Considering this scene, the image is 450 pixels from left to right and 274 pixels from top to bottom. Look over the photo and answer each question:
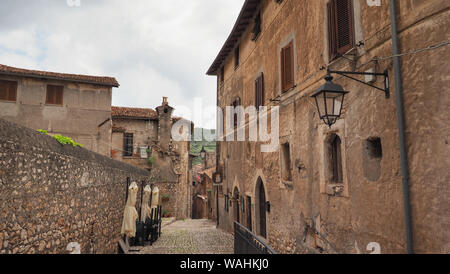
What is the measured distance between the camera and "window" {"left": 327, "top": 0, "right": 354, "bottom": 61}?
6.26 m

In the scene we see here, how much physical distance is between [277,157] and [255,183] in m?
2.57

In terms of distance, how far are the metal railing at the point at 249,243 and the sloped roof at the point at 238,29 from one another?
29.9 feet

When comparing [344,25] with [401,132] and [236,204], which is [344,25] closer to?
[401,132]

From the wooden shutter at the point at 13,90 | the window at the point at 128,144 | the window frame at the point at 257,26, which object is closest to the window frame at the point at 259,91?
the window frame at the point at 257,26

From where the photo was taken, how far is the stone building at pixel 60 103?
17578 millimetres

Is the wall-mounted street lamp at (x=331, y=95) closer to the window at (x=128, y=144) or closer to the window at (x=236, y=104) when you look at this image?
the window at (x=236, y=104)

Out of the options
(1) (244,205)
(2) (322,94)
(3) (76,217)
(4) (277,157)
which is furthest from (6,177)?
(1) (244,205)

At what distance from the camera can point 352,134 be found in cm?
598

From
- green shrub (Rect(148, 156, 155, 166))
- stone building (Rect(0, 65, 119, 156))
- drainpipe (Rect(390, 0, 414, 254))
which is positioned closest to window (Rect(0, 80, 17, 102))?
stone building (Rect(0, 65, 119, 156))

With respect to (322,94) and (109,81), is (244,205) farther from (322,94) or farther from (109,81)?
(109,81)

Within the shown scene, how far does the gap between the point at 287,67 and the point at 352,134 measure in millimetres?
4008

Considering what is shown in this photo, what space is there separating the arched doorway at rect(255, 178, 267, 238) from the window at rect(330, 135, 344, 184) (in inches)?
197

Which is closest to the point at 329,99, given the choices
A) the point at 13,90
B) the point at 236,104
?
the point at 236,104

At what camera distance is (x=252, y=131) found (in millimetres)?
12594
